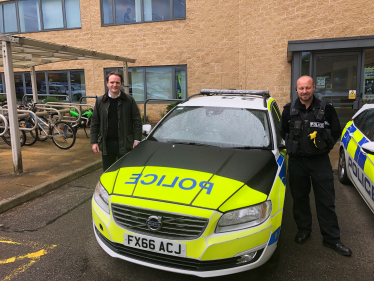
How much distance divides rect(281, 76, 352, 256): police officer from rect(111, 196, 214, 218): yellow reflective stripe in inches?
53.2

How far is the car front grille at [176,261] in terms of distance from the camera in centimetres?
230

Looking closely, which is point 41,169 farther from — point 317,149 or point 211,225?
point 317,149

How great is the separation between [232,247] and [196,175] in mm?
674

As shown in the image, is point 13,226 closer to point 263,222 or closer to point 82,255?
point 82,255

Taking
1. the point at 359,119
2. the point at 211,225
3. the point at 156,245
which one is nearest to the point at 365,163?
the point at 359,119

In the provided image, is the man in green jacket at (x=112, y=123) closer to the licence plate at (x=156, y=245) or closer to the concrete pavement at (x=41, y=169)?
the concrete pavement at (x=41, y=169)

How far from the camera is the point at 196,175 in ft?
8.70

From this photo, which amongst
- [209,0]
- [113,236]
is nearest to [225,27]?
[209,0]

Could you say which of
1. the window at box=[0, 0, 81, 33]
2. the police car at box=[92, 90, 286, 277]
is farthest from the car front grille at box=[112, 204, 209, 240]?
the window at box=[0, 0, 81, 33]

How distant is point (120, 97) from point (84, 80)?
11313 millimetres

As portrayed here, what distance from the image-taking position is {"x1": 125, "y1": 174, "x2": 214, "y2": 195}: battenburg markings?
8.14ft

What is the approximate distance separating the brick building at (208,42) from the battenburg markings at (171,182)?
7.39 metres

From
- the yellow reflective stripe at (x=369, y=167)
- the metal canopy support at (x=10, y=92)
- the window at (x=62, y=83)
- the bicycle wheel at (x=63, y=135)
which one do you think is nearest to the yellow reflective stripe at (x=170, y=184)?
the yellow reflective stripe at (x=369, y=167)

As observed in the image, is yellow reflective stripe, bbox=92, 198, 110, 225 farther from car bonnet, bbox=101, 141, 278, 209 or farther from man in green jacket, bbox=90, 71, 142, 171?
man in green jacket, bbox=90, 71, 142, 171
